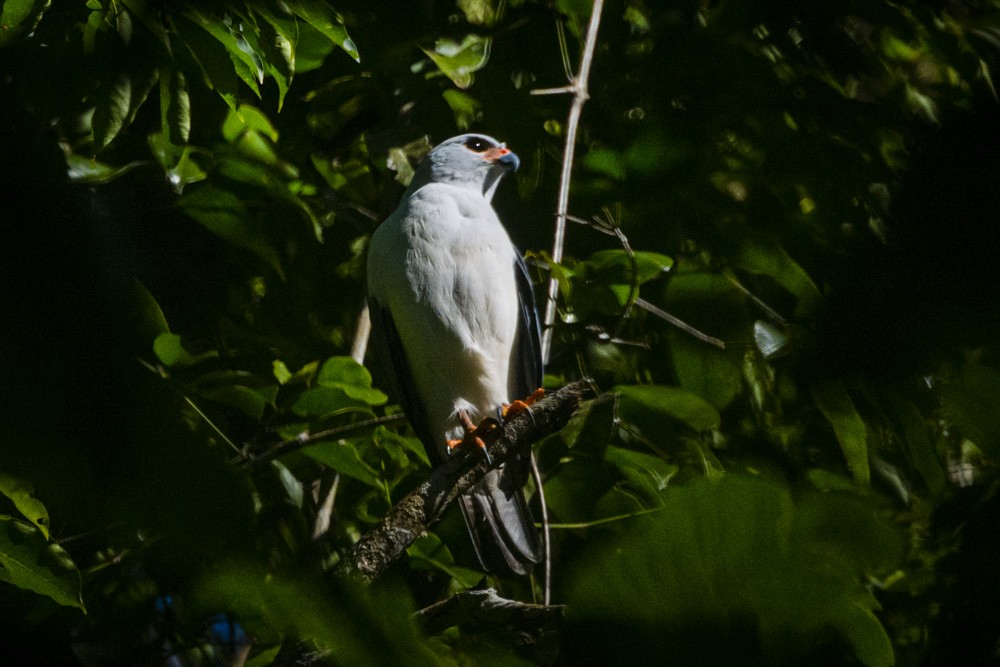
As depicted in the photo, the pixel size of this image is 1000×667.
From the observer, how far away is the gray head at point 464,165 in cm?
379

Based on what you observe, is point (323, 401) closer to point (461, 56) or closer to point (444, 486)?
point (444, 486)

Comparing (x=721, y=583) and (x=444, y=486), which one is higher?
(x=721, y=583)

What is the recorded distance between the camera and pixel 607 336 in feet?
8.87

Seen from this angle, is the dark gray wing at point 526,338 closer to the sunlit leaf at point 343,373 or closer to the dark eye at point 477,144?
the dark eye at point 477,144

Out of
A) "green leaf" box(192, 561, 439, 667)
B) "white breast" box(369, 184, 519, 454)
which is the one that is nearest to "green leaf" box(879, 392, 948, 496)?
"green leaf" box(192, 561, 439, 667)

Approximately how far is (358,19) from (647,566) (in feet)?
2.04

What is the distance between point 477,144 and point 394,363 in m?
0.94

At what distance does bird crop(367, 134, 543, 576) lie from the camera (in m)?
3.53

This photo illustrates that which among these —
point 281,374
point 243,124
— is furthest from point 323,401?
point 243,124

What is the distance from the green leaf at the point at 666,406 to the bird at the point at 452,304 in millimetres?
975

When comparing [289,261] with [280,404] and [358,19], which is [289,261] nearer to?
[280,404]

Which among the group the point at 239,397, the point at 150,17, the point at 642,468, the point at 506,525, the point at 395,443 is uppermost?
the point at 150,17

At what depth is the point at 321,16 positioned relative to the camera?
1178 mm

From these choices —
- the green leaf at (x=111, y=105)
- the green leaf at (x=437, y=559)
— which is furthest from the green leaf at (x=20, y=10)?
the green leaf at (x=437, y=559)
